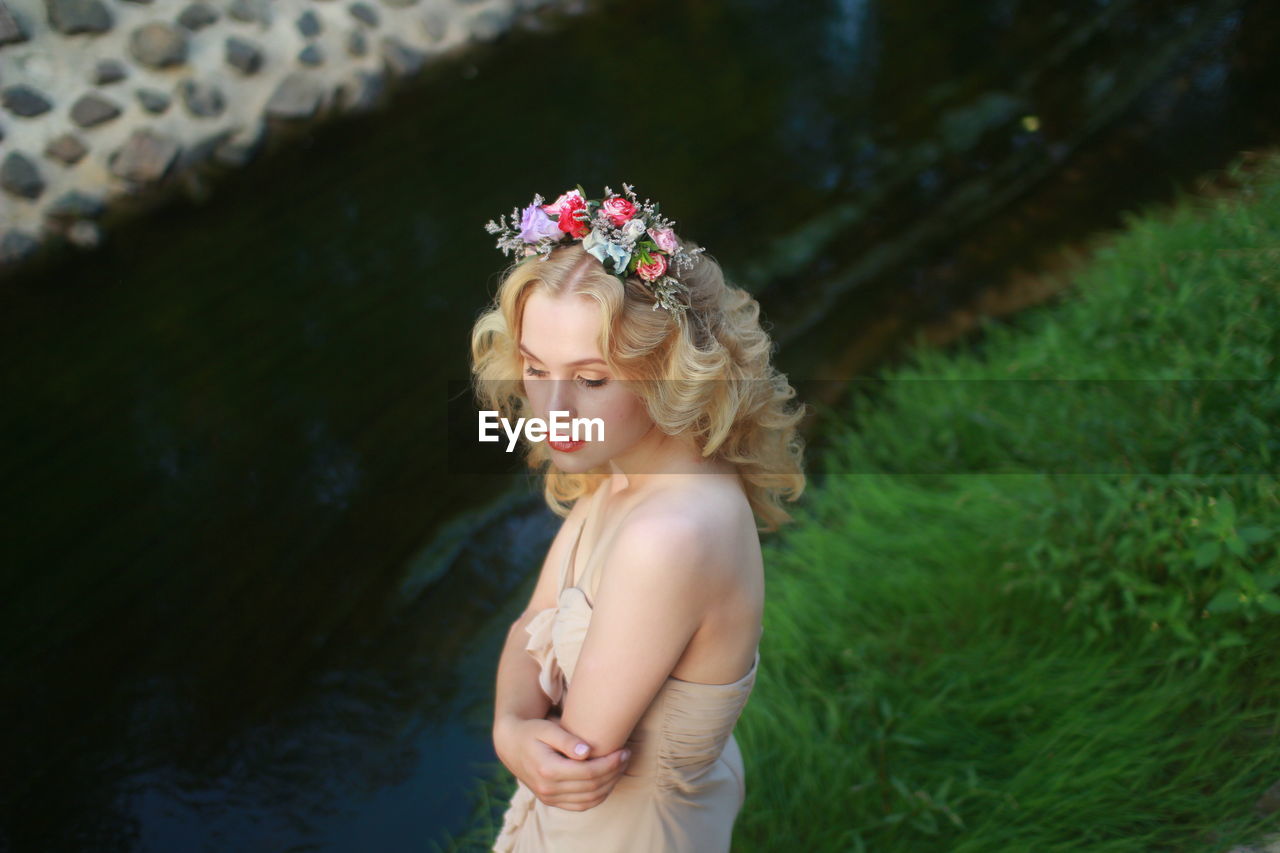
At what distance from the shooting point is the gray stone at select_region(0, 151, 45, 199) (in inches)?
126

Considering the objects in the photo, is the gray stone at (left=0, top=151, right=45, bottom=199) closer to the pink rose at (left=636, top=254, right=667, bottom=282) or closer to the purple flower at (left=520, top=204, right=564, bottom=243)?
the purple flower at (left=520, top=204, right=564, bottom=243)

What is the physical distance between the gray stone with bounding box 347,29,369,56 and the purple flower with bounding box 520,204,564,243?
10.2ft

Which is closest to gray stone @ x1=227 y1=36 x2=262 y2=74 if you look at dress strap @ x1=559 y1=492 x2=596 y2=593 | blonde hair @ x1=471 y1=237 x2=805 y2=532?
blonde hair @ x1=471 y1=237 x2=805 y2=532

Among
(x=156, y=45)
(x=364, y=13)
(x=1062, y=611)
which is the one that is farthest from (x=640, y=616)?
(x=364, y=13)

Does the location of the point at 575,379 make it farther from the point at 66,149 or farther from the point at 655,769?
the point at 66,149

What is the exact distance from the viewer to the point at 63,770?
7.83 feet

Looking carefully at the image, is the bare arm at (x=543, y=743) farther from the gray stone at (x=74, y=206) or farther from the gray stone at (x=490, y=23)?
the gray stone at (x=490, y=23)

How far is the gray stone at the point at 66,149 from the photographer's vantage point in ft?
10.9

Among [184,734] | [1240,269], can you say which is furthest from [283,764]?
[1240,269]

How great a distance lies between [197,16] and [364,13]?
66 cm

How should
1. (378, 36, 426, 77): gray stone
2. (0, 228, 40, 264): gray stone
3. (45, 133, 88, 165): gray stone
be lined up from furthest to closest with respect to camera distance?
(378, 36, 426, 77): gray stone, (45, 133, 88, 165): gray stone, (0, 228, 40, 264): gray stone

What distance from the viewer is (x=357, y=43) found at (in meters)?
4.01

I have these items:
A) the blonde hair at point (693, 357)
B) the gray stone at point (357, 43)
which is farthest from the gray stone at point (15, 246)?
the blonde hair at point (693, 357)

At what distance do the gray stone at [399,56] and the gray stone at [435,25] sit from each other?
0.09m
